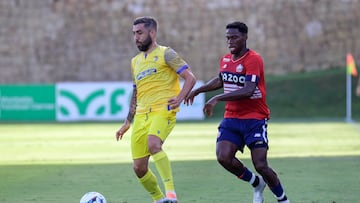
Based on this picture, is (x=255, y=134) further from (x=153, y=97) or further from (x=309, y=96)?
(x=309, y=96)

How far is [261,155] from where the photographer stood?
9.67 m

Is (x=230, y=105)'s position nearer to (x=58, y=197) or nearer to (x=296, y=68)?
(x=58, y=197)

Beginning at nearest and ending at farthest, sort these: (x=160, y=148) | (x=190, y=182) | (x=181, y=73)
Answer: (x=160, y=148)
(x=181, y=73)
(x=190, y=182)

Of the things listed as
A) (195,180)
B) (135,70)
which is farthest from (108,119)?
(135,70)

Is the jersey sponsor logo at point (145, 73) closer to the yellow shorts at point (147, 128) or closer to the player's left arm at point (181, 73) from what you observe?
the player's left arm at point (181, 73)

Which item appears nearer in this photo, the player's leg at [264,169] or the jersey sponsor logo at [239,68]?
the player's leg at [264,169]

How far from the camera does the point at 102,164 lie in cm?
1598

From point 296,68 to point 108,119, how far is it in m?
12.0

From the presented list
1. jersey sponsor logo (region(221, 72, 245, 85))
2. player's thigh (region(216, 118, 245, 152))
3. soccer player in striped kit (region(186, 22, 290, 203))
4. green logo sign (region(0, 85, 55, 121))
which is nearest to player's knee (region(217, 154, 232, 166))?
soccer player in striped kit (region(186, 22, 290, 203))

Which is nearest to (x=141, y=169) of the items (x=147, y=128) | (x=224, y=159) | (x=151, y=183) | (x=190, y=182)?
(x=151, y=183)

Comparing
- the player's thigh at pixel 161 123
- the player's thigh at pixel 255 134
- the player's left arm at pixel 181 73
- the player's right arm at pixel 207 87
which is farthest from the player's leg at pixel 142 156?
the player's thigh at pixel 255 134

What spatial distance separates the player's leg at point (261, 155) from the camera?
9.64 metres

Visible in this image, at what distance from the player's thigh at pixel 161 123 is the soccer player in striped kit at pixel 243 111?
325mm

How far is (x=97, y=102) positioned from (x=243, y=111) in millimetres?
23728
